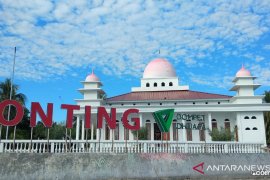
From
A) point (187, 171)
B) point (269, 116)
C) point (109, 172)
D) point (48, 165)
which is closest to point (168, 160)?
point (187, 171)

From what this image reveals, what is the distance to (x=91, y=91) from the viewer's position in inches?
1437

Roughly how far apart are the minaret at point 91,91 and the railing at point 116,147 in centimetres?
1894

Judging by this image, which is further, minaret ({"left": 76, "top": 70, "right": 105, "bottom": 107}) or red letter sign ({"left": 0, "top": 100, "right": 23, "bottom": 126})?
minaret ({"left": 76, "top": 70, "right": 105, "bottom": 107})

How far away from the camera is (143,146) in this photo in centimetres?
1631

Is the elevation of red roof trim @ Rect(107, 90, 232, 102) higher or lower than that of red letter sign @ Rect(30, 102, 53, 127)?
higher

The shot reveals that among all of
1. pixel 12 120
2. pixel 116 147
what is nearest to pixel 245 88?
pixel 116 147

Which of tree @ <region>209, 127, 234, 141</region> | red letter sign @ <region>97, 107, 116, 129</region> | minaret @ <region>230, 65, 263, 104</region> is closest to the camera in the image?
red letter sign @ <region>97, 107, 116, 129</region>

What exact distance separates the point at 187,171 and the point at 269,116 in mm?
26131

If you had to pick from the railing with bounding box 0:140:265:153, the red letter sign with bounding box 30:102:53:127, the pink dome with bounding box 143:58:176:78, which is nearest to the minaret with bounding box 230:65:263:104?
the pink dome with bounding box 143:58:176:78

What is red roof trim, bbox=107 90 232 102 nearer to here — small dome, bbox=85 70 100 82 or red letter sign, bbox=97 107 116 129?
small dome, bbox=85 70 100 82

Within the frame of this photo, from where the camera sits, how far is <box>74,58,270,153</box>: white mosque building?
32.1m

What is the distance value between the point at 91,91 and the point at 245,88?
65.8ft

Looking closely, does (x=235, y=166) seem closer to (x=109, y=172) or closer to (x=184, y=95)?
(x=109, y=172)

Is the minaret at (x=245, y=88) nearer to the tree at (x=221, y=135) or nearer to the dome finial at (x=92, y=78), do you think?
the tree at (x=221, y=135)
